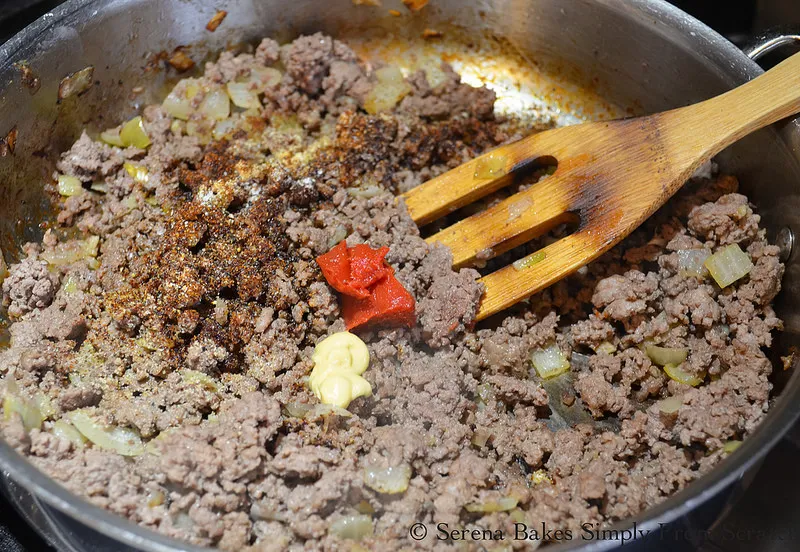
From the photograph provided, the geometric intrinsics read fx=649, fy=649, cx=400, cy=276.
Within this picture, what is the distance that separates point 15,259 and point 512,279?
1.82m

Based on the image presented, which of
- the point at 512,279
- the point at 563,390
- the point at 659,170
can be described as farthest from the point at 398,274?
the point at 659,170

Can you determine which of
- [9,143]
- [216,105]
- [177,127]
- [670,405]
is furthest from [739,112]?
[9,143]

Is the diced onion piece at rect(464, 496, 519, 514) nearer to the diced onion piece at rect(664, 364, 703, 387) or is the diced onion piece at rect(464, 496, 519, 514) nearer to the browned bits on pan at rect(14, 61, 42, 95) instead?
the diced onion piece at rect(664, 364, 703, 387)

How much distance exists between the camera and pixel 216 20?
281cm

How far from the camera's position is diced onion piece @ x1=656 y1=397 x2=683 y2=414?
2115 mm

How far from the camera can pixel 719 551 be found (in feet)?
6.56

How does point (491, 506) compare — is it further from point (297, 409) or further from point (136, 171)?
point (136, 171)

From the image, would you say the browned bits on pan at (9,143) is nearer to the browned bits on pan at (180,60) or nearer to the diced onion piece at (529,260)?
the browned bits on pan at (180,60)

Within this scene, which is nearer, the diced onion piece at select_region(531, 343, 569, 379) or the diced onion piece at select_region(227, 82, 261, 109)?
the diced onion piece at select_region(531, 343, 569, 379)

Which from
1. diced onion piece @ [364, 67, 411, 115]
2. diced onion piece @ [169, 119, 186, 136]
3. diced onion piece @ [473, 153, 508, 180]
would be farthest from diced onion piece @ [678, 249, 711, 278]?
diced onion piece @ [169, 119, 186, 136]

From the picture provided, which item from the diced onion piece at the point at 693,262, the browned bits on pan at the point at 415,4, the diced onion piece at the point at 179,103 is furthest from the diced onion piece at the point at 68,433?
the browned bits on pan at the point at 415,4

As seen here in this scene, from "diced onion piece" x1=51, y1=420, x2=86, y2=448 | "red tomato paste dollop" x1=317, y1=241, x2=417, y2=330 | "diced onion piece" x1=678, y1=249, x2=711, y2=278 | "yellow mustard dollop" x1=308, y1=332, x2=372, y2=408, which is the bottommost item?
"diced onion piece" x1=678, y1=249, x2=711, y2=278

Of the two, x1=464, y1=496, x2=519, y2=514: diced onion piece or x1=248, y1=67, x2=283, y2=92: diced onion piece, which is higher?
x1=248, y1=67, x2=283, y2=92: diced onion piece

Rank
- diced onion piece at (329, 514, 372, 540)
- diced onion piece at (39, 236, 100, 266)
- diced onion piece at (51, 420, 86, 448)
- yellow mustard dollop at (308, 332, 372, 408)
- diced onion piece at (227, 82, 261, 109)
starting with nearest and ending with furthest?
1. diced onion piece at (329, 514, 372, 540)
2. diced onion piece at (51, 420, 86, 448)
3. yellow mustard dollop at (308, 332, 372, 408)
4. diced onion piece at (39, 236, 100, 266)
5. diced onion piece at (227, 82, 261, 109)
